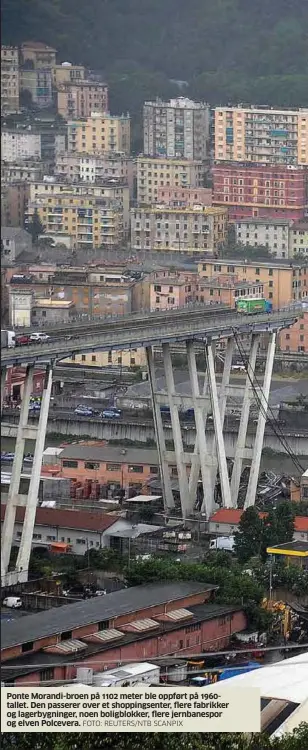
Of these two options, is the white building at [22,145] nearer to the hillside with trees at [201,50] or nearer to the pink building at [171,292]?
the hillside with trees at [201,50]

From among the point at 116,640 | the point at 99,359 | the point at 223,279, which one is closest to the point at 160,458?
the point at 116,640

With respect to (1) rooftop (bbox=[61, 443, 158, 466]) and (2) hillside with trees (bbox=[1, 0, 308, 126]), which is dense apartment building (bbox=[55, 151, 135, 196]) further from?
(1) rooftop (bbox=[61, 443, 158, 466])

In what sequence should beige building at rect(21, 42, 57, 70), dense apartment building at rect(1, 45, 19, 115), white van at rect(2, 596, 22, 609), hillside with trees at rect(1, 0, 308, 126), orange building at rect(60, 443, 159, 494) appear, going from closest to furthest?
1. dense apartment building at rect(1, 45, 19, 115)
2. white van at rect(2, 596, 22, 609)
3. orange building at rect(60, 443, 159, 494)
4. beige building at rect(21, 42, 57, 70)
5. hillside with trees at rect(1, 0, 308, 126)

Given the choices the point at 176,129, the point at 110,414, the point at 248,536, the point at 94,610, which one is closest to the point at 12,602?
the point at 94,610

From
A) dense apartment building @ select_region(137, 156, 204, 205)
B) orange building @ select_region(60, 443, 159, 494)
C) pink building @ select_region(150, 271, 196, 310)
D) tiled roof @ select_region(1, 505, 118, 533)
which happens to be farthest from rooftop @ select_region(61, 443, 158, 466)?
dense apartment building @ select_region(137, 156, 204, 205)

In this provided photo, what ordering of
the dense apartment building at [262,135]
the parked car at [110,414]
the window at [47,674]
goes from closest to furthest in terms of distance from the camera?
the window at [47,674] < the parked car at [110,414] < the dense apartment building at [262,135]

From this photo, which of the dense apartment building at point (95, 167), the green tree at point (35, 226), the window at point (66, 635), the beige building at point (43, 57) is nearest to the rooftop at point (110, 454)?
the window at point (66, 635)
